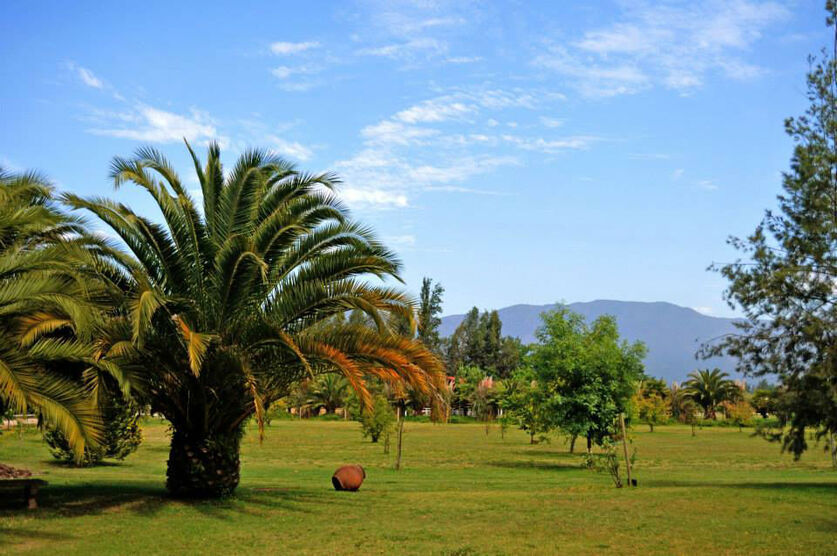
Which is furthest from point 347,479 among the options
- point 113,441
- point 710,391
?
point 710,391

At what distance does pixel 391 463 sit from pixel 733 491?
15.7 meters

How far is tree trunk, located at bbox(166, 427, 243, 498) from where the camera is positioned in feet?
55.2

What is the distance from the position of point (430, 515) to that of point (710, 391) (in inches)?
3510

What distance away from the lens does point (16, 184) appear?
15359 millimetres

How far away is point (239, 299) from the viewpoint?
16.3 metres

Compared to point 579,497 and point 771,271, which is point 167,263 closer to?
point 579,497

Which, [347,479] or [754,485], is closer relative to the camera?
[347,479]

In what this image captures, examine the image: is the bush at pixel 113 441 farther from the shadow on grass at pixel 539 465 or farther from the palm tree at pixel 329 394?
the palm tree at pixel 329 394

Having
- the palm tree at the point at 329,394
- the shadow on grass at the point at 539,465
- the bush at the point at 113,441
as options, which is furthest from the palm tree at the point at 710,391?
the bush at the point at 113,441

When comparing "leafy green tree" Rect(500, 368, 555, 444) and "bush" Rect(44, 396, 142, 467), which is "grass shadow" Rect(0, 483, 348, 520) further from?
"leafy green tree" Rect(500, 368, 555, 444)

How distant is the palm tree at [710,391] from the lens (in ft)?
317

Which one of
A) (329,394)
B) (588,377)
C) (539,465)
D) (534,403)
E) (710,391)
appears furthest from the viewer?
(710,391)

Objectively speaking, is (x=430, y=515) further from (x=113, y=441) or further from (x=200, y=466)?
(x=113, y=441)

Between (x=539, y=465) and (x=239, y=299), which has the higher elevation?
(x=239, y=299)
